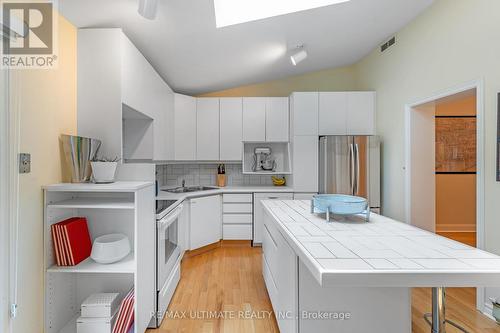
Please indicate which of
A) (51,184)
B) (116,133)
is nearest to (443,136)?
(116,133)

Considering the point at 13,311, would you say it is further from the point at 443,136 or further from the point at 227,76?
the point at 443,136

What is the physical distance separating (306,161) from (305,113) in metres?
0.70

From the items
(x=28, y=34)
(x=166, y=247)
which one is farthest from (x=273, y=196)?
(x=28, y=34)

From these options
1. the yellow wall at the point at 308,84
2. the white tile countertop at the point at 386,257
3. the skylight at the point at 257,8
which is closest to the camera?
the white tile countertop at the point at 386,257

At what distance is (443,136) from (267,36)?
3.74 m

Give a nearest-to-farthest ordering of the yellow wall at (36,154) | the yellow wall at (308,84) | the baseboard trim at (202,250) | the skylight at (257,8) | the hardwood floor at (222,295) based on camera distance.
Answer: the yellow wall at (36,154) < the hardwood floor at (222,295) < the skylight at (257,8) < the baseboard trim at (202,250) < the yellow wall at (308,84)

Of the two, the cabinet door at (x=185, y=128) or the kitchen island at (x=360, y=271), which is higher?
the cabinet door at (x=185, y=128)

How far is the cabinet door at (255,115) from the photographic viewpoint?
403cm

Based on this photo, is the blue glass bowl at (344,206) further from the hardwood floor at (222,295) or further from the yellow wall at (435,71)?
the yellow wall at (435,71)

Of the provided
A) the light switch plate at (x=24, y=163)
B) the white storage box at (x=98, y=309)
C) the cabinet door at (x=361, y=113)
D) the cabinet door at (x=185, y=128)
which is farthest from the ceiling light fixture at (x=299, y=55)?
the white storage box at (x=98, y=309)

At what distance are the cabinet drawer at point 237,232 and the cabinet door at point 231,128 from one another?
3.39 ft

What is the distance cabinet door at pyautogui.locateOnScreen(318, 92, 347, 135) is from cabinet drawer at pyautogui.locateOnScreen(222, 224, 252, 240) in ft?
5.93

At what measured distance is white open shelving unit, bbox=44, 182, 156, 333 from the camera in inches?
65.4

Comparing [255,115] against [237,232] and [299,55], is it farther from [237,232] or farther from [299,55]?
[237,232]
